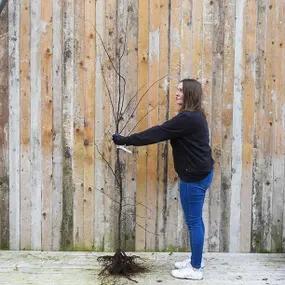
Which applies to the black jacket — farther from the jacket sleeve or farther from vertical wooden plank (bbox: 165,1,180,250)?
vertical wooden plank (bbox: 165,1,180,250)

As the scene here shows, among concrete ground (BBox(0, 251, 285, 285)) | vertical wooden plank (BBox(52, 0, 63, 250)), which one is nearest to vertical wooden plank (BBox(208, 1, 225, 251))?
concrete ground (BBox(0, 251, 285, 285))

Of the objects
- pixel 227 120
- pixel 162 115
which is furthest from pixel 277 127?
pixel 162 115

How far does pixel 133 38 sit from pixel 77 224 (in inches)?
65.0

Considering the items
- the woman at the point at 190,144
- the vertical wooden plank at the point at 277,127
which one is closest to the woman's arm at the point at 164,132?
the woman at the point at 190,144

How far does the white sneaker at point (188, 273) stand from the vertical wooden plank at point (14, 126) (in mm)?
1477

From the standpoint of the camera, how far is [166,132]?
466 centimetres

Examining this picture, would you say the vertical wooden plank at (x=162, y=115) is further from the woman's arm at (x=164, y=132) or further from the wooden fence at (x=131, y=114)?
the woman's arm at (x=164, y=132)

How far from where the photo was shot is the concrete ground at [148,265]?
4.78m

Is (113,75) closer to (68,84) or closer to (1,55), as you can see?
(68,84)

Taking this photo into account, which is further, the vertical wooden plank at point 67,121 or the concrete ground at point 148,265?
the vertical wooden plank at point 67,121

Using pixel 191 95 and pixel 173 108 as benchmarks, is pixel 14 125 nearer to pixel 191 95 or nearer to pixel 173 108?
pixel 173 108

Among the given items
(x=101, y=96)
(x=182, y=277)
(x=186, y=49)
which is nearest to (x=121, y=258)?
(x=182, y=277)

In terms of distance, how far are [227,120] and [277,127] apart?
0.43m

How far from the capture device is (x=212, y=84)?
Answer: 212 inches
